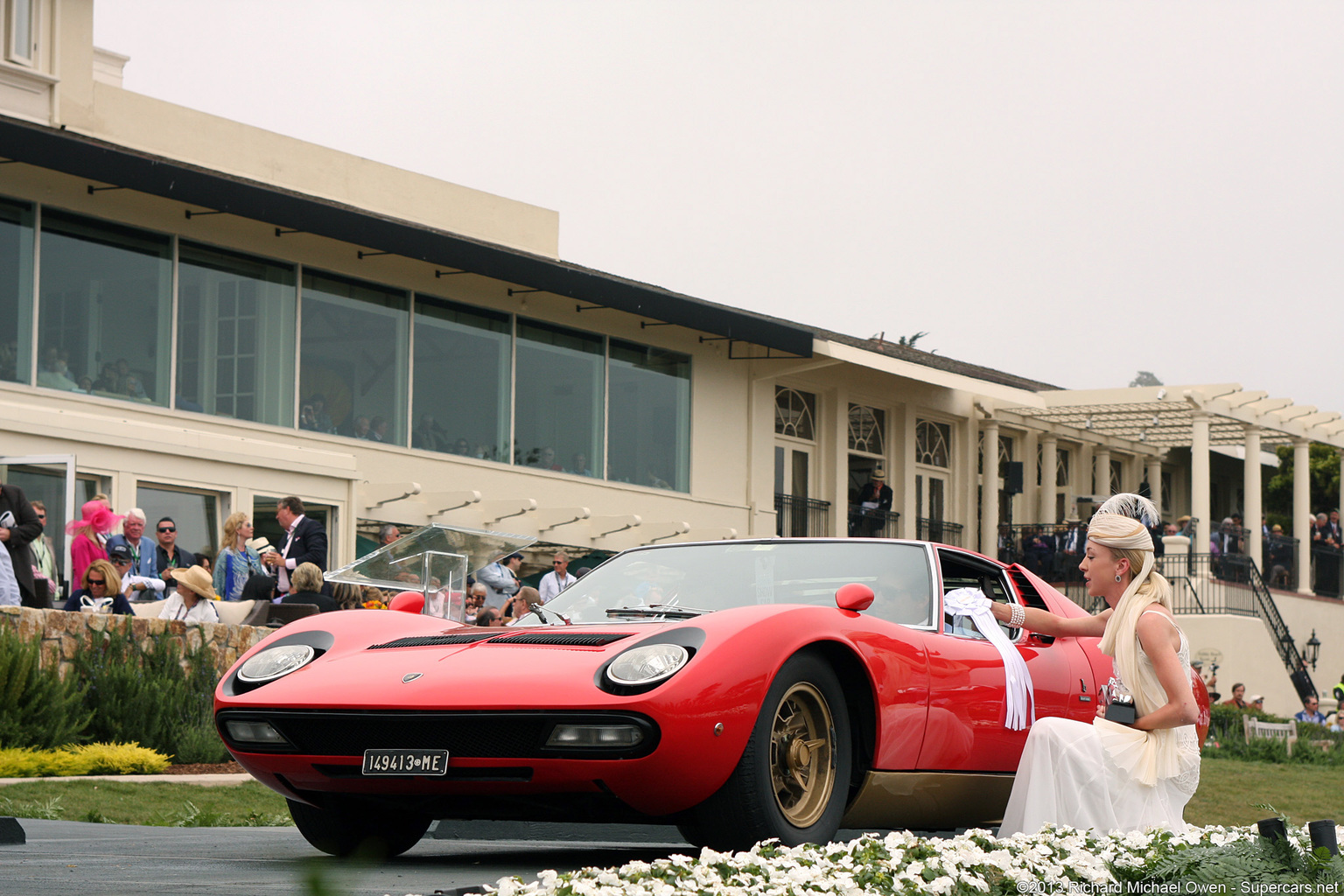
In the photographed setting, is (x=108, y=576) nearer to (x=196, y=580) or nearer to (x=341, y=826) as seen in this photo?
(x=196, y=580)

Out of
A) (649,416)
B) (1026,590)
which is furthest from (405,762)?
(649,416)

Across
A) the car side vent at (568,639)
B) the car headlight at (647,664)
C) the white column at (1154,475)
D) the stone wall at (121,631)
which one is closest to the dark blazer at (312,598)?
the stone wall at (121,631)

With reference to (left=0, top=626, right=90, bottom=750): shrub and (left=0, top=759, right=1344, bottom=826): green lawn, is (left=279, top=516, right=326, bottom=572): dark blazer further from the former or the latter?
(left=0, top=759, right=1344, bottom=826): green lawn

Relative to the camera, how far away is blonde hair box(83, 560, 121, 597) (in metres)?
13.8

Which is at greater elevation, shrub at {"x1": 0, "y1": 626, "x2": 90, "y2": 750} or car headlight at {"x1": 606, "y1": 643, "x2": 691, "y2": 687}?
car headlight at {"x1": 606, "y1": 643, "x2": 691, "y2": 687}

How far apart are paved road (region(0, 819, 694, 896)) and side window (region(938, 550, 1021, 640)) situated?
4.98ft

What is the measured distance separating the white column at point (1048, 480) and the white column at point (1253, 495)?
13.3ft

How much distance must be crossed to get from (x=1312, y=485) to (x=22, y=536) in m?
52.4

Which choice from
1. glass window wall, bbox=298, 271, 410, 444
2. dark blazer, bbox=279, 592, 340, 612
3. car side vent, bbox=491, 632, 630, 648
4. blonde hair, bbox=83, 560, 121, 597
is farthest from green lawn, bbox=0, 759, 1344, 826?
glass window wall, bbox=298, 271, 410, 444

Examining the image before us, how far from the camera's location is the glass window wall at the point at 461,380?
24.1 meters

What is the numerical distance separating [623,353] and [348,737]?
22156 mm

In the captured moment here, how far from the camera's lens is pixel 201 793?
10875 millimetres

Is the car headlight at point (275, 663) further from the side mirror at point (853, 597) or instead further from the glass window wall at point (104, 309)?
the glass window wall at point (104, 309)

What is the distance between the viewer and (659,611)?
6422 mm
